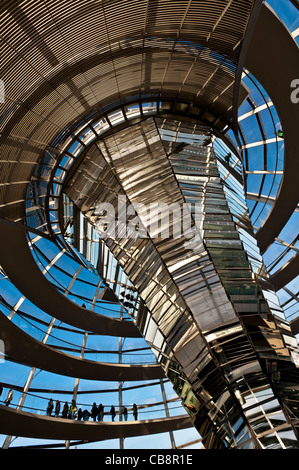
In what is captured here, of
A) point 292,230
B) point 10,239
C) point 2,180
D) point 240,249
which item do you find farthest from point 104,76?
point 292,230

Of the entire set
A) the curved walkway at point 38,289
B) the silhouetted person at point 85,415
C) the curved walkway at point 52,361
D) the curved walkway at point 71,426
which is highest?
the curved walkway at point 38,289

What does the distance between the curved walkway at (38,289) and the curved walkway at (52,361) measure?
1.93 m

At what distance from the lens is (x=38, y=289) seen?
19.1 meters

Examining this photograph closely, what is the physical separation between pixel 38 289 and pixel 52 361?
3264mm

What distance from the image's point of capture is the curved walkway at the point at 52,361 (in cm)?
1797

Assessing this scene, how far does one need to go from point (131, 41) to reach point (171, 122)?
9.99 feet

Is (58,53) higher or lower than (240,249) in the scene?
higher

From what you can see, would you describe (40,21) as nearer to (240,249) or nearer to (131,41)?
(131,41)

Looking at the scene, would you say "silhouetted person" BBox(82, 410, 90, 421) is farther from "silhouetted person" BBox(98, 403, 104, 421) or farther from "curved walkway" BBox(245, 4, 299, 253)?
"curved walkway" BBox(245, 4, 299, 253)

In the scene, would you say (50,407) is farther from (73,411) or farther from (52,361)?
(52,361)

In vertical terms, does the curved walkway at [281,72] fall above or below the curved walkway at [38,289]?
below

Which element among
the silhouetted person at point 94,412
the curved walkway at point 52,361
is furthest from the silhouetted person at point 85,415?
the curved walkway at point 52,361

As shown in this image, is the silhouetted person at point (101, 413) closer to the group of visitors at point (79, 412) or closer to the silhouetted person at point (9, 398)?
the group of visitors at point (79, 412)

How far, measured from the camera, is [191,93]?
37.8 feet
